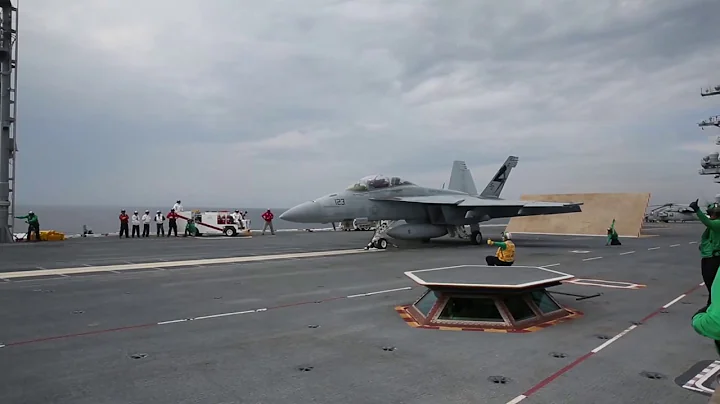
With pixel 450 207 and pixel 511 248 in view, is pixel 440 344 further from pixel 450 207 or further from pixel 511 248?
pixel 450 207

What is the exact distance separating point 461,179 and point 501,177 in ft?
7.78

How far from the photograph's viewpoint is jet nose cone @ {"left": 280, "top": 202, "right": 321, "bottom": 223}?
18516mm

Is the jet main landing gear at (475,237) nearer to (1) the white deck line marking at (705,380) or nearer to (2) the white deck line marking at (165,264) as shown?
(2) the white deck line marking at (165,264)

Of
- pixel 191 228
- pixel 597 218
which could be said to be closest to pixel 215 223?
pixel 191 228

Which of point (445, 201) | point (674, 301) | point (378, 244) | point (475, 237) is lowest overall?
point (674, 301)

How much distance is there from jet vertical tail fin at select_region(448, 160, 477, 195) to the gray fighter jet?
6.58 meters

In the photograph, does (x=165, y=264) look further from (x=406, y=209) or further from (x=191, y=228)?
(x=191, y=228)

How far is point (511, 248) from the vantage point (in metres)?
9.32

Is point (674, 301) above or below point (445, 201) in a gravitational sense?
below

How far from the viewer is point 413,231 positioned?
20.2 meters

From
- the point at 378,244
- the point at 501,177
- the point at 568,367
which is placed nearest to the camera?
the point at 568,367

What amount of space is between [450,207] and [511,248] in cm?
1190

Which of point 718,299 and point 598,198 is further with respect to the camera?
point 598,198

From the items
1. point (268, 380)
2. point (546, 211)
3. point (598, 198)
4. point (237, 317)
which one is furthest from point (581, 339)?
point (598, 198)
